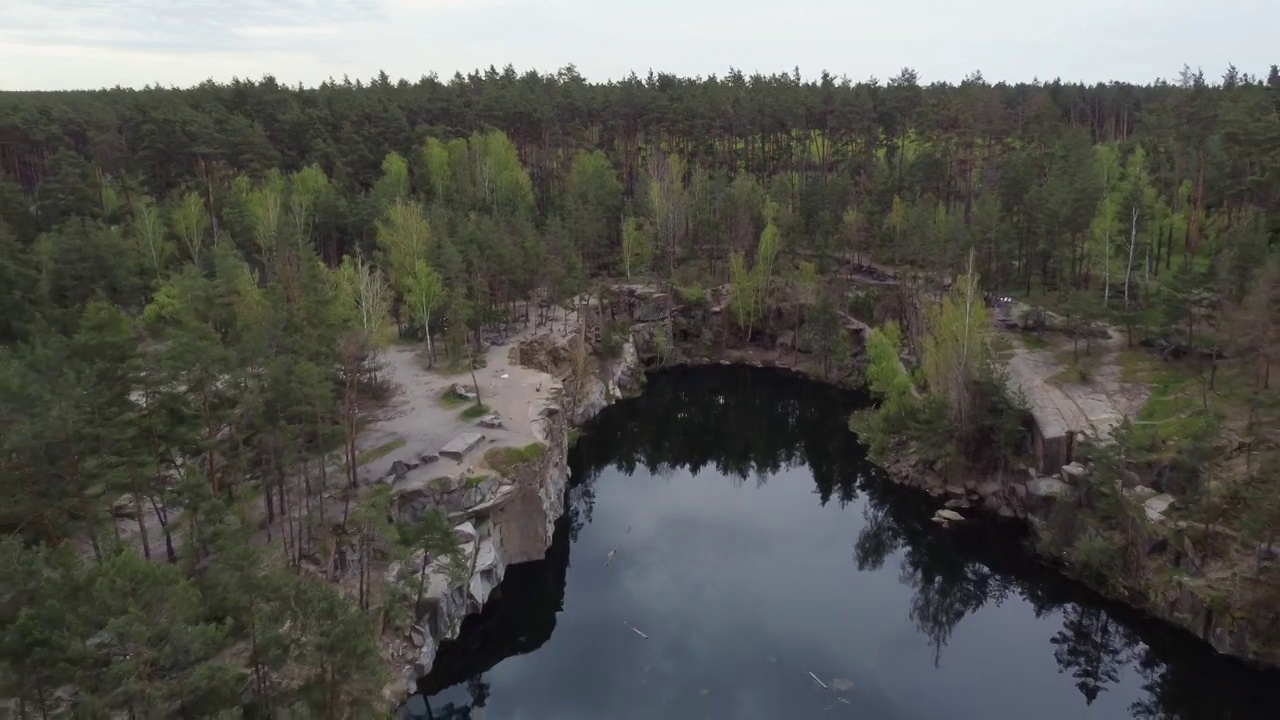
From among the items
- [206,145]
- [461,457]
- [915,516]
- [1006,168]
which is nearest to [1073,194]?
[1006,168]

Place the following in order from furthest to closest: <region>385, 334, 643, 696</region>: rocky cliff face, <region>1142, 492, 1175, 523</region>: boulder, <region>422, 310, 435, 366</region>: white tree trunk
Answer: <region>422, 310, 435, 366</region>: white tree trunk → <region>1142, 492, 1175, 523</region>: boulder → <region>385, 334, 643, 696</region>: rocky cliff face

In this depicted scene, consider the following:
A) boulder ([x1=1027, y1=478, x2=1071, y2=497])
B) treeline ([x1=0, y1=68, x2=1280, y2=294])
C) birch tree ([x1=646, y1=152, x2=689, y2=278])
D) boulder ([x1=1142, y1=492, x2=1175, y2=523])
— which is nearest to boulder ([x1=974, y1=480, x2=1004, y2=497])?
boulder ([x1=1027, y1=478, x2=1071, y2=497])

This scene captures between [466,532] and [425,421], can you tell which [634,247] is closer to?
[425,421]

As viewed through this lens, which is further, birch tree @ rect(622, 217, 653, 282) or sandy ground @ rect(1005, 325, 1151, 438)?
birch tree @ rect(622, 217, 653, 282)

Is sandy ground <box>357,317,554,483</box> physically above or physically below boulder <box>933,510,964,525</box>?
above

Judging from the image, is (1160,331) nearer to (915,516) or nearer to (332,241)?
(915,516)

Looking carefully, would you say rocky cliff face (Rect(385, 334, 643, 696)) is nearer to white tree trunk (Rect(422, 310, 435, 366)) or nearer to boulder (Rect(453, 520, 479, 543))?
boulder (Rect(453, 520, 479, 543))
